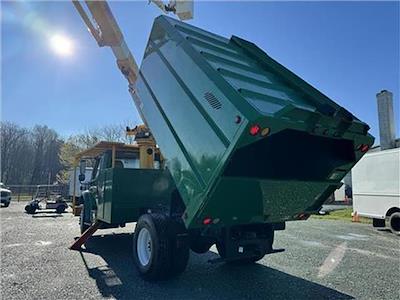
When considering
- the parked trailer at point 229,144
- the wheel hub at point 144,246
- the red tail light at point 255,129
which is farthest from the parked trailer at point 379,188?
the red tail light at point 255,129

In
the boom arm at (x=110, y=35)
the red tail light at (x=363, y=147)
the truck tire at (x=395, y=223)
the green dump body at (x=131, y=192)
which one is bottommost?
the truck tire at (x=395, y=223)

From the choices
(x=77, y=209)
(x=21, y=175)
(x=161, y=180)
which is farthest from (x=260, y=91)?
(x=21, y=175)

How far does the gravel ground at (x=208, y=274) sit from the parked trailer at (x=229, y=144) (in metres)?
0.48

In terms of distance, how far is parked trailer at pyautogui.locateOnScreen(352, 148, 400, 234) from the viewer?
10.8 meters

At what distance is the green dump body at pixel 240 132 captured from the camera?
3652mm

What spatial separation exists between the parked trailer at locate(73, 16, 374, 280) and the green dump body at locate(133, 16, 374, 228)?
1 centimetres

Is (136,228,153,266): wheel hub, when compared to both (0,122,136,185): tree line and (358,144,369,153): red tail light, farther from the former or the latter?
(0,122,136,185): tree line

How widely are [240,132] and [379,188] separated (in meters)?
10.1

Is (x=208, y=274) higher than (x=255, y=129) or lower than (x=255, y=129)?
lower

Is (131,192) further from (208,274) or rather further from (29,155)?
(29,155)

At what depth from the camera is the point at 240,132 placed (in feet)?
11.1

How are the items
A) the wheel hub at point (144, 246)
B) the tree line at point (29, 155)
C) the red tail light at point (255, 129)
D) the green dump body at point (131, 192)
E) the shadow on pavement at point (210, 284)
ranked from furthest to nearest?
the tree line at point (29, 155), the green dump body at point (131, 192), the wheel hub at point (144, 246), the shadow on pavement at point (210, 284), the red tail light at point (255, 129)

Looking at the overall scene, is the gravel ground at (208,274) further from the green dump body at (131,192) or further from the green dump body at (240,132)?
the green dump body at (240,132)

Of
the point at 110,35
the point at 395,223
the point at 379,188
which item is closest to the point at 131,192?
the point at 110,35
